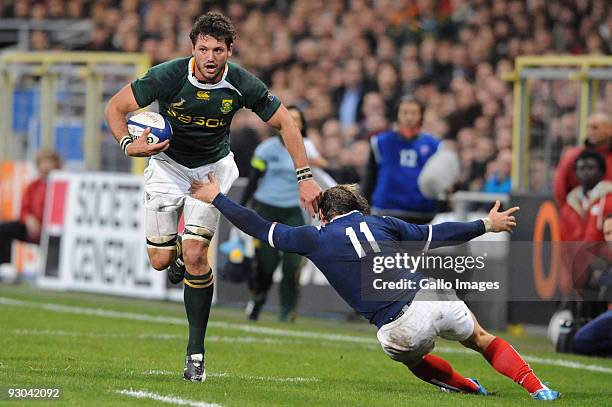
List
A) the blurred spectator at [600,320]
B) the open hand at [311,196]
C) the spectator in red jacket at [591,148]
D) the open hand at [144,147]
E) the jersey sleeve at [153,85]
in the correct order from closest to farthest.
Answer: the open hand at [311,196], the open hand at [144,147], the jersey sleeve at [153,85], the blurred spectator at [600,320], the spectator in red jacket at [591,148]

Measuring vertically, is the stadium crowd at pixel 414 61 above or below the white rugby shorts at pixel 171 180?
above

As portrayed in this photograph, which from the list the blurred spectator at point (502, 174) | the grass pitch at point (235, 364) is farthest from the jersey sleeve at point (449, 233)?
the blurred spectator at point (502, 174)

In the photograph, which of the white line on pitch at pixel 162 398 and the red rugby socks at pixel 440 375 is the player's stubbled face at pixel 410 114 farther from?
the white line on pitch at pixel 162 398

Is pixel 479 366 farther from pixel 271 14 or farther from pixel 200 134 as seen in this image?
pixel 271 14

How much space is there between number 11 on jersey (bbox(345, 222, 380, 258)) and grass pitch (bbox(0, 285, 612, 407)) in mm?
909

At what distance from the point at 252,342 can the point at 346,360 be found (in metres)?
1.48

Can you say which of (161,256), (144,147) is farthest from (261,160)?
(144,147)

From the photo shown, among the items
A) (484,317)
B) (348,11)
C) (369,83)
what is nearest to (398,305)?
(484,317)

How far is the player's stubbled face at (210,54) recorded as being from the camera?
29.7ft

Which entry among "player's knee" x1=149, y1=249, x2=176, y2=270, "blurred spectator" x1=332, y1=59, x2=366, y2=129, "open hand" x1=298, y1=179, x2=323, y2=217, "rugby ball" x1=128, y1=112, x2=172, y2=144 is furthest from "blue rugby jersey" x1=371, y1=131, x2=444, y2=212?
"open hand" x1=298, y1=179, x2=323, y2=217

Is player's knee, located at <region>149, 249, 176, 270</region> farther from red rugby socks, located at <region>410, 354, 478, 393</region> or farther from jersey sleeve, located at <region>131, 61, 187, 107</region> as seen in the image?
red rugby socks, located at <region>410, 354, 478, 393</region>

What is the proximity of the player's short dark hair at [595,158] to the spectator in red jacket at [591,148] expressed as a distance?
3.4 inches

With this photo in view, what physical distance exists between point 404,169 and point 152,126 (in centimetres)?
589

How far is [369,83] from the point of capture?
66.5 ft
